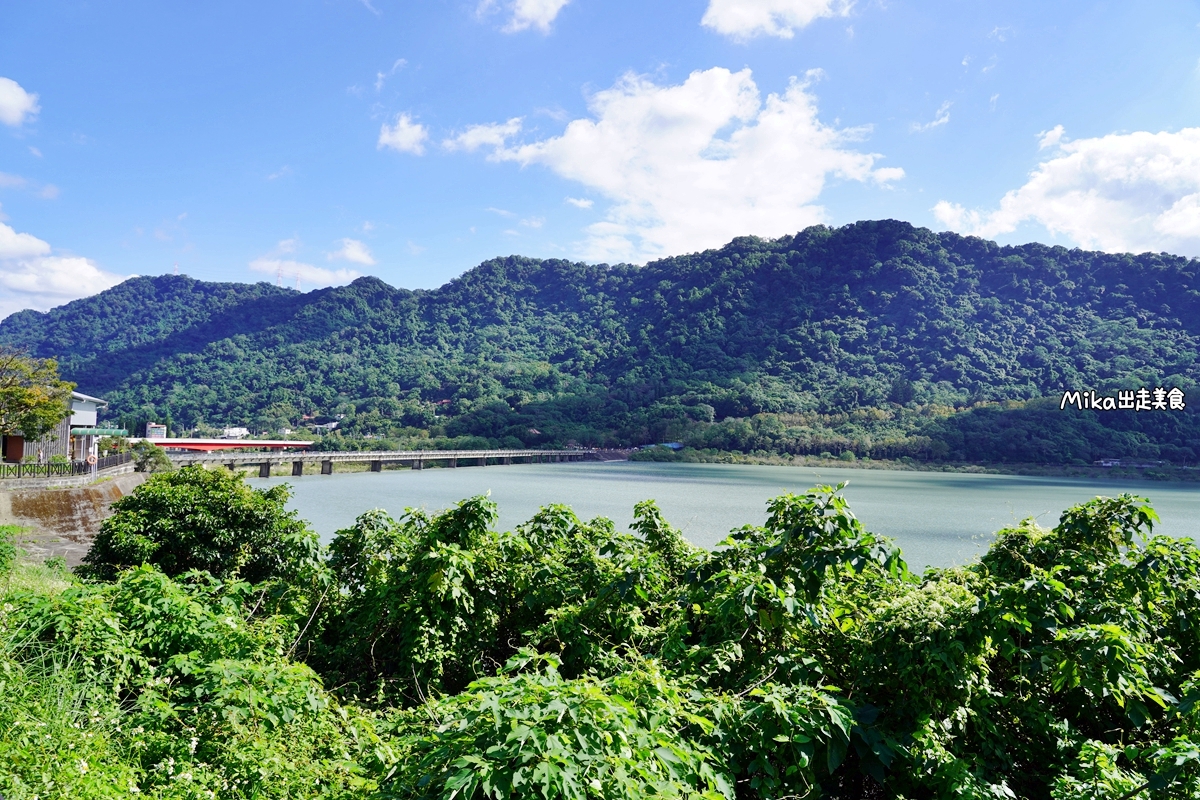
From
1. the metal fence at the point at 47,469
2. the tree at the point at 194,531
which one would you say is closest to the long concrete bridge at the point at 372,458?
the metal fence at the point at 47,469

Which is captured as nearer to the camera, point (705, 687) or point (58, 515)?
point (705, 687)

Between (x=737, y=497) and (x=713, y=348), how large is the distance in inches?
3168

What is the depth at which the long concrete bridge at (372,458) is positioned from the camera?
4875cm

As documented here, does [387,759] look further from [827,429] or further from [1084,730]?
[827,429]

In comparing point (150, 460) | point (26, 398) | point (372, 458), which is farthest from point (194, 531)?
point (372, 458)

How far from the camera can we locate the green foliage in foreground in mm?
2525

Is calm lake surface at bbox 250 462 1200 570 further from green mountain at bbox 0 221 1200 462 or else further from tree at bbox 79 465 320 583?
green mountain at bbox 0 221 1200 462

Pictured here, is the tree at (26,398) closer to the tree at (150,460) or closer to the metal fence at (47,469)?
the metal fence at (47,469)

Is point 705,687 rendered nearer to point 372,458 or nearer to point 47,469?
point 47,469

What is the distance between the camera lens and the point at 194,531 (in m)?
9.75

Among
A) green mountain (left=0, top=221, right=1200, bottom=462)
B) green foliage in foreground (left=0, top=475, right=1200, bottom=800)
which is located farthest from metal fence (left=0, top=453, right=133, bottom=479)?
green mountain (left=0, top=221, right=1200, bottom=462)

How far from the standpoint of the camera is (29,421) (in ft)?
76.8

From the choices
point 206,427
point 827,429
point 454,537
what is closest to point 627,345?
point 827,429

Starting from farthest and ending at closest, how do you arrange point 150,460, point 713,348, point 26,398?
point 713,348 → point 150,460 → point 26,398
